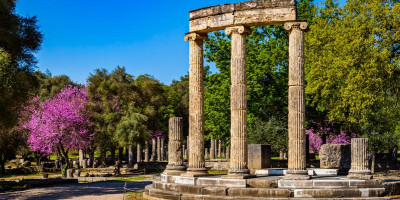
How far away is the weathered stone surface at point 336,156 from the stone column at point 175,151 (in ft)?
28.4

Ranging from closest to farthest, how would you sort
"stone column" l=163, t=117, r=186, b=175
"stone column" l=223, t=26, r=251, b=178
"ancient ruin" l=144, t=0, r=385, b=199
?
1. "ancient ruin" l=144, t=0, r=385, b=199
2. "stone column" l=223, t=26, r=251, b=178
3. "stone column" l=163, t=117, r=186, b=175

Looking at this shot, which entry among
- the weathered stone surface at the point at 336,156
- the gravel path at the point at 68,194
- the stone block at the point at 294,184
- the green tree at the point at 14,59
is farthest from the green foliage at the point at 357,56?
the green tree at the point at 14,59

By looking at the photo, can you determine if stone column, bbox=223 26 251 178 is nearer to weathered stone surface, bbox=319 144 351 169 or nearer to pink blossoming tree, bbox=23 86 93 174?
weathered stone surface, bbox=319 144 351 169

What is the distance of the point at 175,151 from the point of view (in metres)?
21.3

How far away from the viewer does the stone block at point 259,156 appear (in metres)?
24.3

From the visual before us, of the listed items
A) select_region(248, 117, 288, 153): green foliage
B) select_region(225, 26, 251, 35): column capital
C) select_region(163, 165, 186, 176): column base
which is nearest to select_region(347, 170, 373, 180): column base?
select_region(225, 26, 251, 35): column capital

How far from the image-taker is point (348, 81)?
27.4 metres

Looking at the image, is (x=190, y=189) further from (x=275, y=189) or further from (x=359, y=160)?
(x=359, y=160)

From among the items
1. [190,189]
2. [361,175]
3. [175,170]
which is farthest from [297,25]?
[175,170]

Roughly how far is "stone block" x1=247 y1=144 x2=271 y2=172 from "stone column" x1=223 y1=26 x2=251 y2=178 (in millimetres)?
5934

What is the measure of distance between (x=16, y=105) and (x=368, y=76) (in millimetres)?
20087

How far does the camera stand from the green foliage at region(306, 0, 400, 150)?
26766 millimetres

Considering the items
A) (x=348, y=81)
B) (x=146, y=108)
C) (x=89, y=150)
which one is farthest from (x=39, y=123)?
(x=348, y=81)

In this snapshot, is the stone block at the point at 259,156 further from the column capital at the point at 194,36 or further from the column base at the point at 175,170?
the column capital at the point at 194,36
